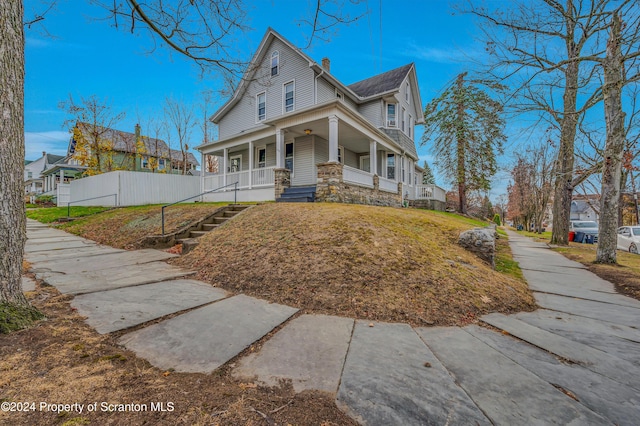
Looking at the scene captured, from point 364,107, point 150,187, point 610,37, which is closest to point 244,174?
point 150,187

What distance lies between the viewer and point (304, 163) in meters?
12.5

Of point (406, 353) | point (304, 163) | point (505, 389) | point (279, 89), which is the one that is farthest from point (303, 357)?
point (279, 89)

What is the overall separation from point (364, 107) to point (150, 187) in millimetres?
13472

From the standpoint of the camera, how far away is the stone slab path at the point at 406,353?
4.44ft

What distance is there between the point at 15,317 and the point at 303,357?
6.91 ft

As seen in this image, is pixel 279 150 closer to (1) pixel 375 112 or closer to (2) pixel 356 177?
(2) pixel 356 177

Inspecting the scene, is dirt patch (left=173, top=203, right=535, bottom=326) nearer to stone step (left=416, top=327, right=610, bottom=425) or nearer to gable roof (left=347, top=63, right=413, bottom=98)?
stone step (left=416, top=327, right=610, bottom=425)

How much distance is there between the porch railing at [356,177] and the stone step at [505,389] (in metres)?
7.97

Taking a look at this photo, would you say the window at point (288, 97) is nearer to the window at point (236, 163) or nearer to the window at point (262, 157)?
the window at point (262, 157)

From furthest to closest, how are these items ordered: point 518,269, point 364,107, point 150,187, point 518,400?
point 364,107 → point 150,187 → point 518,269 → point 518,400

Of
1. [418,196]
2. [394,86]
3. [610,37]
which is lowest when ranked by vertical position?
[418,196]

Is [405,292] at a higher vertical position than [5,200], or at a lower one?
lower

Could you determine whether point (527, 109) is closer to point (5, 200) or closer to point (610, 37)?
point (610, 37)

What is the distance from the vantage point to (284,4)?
3684mm
